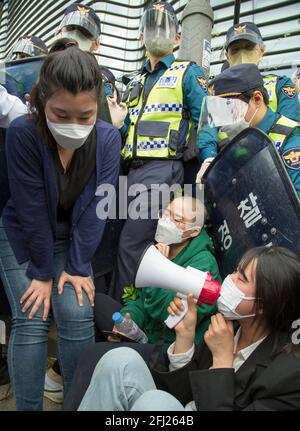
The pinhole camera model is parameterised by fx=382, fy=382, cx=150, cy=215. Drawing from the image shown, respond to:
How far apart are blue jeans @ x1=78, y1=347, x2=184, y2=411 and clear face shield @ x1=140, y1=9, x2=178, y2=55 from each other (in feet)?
7.65

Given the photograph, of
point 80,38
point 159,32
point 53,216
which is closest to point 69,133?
point 53,216

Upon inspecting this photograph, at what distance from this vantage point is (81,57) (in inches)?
65.9

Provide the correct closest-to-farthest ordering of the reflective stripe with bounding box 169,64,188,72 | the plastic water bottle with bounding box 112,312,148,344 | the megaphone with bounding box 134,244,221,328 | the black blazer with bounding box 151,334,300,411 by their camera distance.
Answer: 1. the black blazer with bounding box 151,334,300,411
2. the megaphone with bounding box 134,244,221,328
3. the plastic water bottle with bounding box 112,312,148,344
4. the reflective stripe with bounding box 169,64,188,72

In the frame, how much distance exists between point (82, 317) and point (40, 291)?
24 cm

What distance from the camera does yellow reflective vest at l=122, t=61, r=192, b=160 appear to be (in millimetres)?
2707

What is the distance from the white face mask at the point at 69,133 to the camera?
175 cm

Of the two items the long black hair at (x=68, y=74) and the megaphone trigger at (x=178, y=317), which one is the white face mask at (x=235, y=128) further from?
the megaphone trigger at (x=178, y=317)

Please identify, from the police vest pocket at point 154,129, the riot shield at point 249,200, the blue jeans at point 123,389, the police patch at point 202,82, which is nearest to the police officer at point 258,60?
the police patch at point 202,82

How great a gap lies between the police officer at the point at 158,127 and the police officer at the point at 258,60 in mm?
886

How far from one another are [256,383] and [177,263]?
3.01ft

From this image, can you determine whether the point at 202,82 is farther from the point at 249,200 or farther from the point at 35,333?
the point at 35,333

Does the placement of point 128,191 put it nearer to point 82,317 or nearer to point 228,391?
point 82,317

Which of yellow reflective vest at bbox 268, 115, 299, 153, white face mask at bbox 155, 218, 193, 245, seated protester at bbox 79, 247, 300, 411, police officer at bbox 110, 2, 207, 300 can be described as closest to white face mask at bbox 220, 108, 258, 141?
yellow reflective vest at bbox 268, 115, 299, 153

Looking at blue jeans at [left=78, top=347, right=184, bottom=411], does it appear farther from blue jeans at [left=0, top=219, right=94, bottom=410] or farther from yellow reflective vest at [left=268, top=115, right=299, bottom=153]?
yellow reflective vest at [left=268, top=115, right=299, bottom=153]
